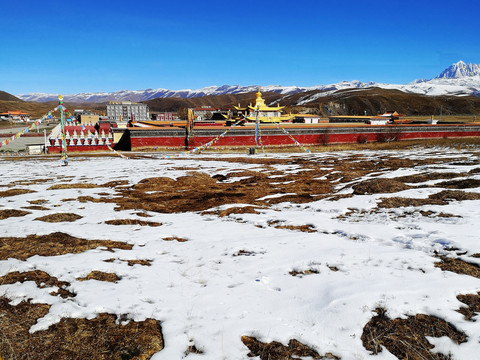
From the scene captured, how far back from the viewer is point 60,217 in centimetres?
913

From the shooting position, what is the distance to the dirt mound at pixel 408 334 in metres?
3.52

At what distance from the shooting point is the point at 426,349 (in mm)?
3533

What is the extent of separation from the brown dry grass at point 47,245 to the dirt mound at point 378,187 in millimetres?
8718

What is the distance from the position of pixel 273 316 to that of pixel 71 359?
2556 mm

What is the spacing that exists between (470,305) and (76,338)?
539 centimetres

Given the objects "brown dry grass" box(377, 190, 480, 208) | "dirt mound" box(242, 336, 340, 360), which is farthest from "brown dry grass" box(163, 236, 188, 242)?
"brown dry grass" box(377, 190, 480, 208)

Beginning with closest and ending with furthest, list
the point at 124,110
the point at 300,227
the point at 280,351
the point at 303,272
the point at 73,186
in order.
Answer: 1. the point at 280,351
2. the point at 303,272
3. the point at 300,227
4. the point at 73,186
5. the point at 124,110

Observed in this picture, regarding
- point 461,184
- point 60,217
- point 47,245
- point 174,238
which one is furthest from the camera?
point 461,184

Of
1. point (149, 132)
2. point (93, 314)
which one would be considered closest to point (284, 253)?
point (93, 314)

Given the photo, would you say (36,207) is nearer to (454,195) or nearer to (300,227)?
(300,227)

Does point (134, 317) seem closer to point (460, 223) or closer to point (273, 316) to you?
point (273, 316)

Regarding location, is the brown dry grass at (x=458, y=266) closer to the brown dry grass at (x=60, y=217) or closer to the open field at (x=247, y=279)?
the open field at (x=247, y=279)

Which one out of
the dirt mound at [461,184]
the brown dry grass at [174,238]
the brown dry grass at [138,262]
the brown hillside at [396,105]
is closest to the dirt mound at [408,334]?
the brown dry grass at [138,262]

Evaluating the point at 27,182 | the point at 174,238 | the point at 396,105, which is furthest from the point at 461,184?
the point at 396,105
